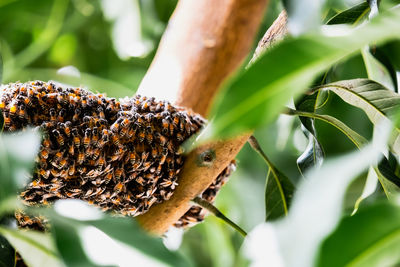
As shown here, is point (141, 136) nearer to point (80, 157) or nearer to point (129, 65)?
point (80, 157)

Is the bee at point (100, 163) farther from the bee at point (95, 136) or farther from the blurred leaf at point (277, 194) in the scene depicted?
the blurred leaf at point (277, 194)

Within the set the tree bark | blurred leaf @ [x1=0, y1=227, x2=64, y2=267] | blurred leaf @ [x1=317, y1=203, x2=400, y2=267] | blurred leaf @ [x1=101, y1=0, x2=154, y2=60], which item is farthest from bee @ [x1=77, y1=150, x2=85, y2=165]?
blurred leaf @ [x1=101, y1=0, x2=154, y2=60]

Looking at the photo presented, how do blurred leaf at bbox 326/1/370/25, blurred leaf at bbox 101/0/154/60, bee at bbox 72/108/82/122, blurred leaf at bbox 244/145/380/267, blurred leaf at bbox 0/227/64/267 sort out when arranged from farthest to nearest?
blurred leaf at bbox 101/0/154/60, blurred leaf at bbox 326/1/370/25, bee at bbox 72/108/82/122, blurred leaf at bbox 0/227/64/267, blurred leaf at bbox 244/145/380/267

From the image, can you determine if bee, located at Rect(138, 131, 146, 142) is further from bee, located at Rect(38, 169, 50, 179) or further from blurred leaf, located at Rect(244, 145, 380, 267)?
blurred leaf, located at Rect(244, 145, 380, 267)

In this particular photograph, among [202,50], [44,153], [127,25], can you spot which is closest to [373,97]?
[202,50]

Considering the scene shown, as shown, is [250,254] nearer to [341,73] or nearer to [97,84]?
[97,84]

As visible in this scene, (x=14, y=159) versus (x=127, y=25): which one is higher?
(x=127, y=25)

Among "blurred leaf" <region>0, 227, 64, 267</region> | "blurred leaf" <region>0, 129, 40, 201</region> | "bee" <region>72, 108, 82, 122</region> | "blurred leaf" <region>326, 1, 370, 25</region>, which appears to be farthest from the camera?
"blurred leaf" <region>326, 1, 370, 25</region>
